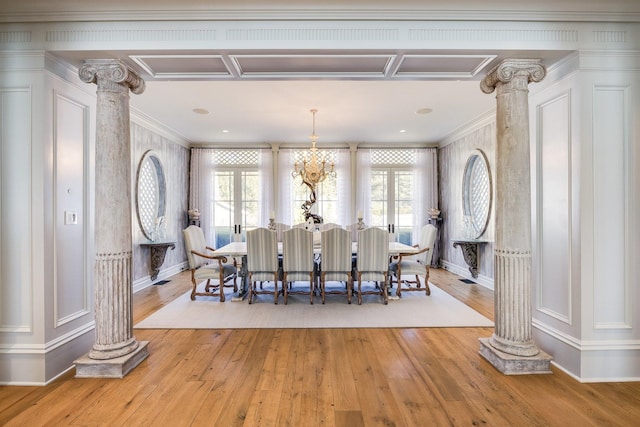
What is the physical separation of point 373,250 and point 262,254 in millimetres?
1476

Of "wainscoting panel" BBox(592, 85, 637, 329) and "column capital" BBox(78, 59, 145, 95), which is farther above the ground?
"column capital" BBox(78, 59, 145, 95)

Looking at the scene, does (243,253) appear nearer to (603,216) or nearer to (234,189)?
(234,189)

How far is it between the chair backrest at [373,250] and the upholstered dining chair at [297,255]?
2.19 feet

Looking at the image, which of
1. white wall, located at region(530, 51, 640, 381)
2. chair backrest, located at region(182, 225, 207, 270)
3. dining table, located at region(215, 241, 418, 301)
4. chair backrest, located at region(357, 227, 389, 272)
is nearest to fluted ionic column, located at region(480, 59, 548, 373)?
white wall, located at region(530, 51, 640, 381)

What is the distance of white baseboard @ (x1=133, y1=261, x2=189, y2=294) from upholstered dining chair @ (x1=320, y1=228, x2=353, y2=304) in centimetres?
312

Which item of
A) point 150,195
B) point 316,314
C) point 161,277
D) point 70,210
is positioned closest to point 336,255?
point 316,314

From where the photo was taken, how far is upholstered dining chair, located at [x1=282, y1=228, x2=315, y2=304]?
3992mm

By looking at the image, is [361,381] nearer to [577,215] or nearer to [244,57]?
[577,215]

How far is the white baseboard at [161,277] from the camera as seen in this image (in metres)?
4.96

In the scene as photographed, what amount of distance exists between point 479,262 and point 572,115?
11.8 ft

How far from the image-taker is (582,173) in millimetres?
2309

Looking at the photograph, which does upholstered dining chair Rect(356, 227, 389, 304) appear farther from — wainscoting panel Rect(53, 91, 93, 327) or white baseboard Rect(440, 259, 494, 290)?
wainscoting panel Rect(53, 91, 93, 327)

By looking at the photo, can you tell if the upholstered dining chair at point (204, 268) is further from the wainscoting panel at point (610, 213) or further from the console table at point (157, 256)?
the wainscoting panel at point (610, 213)

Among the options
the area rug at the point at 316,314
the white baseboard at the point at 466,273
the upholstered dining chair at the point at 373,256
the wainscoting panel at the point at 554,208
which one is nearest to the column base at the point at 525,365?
the wainscoting panel at the point at 554,208
